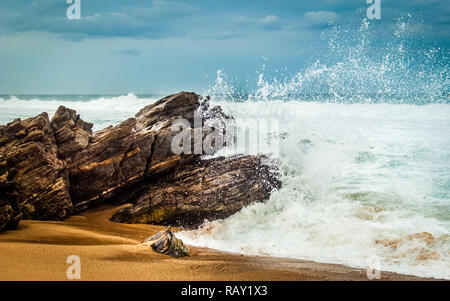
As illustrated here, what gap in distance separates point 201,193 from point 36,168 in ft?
→ 11.5

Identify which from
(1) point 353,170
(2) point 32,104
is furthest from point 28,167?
(2) point 32,104

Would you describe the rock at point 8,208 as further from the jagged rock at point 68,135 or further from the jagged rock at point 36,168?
the jagged rock at point 68,135

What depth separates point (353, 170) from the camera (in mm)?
11148

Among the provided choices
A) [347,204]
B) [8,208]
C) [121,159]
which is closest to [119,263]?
[8,208]

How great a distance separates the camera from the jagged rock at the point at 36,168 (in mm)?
6875

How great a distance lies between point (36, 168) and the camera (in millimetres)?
7094

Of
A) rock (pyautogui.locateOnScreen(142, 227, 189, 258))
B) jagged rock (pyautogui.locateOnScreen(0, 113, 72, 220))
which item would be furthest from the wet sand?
jagged rock (pyautogui.locateOnScreen(0, 113, 72, 220))

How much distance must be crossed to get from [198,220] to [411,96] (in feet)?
91.3

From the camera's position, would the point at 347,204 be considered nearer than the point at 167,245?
No

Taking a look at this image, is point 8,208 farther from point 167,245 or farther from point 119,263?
point 167,245

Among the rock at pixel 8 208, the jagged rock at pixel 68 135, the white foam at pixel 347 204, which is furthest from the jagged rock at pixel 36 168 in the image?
the white foam at pixel 347 204

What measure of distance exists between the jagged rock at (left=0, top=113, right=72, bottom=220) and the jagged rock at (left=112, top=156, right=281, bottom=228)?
1.25 m

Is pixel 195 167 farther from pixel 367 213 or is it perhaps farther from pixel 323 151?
pixel 323 151

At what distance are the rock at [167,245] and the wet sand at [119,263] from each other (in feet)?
0.43
